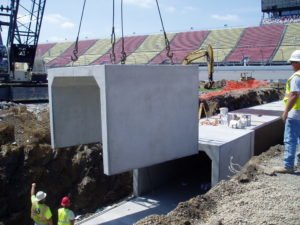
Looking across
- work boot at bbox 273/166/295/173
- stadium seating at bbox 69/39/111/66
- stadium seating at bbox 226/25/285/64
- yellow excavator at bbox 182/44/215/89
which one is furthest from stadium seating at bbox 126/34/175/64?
work boot at bbox 273/166/295/173

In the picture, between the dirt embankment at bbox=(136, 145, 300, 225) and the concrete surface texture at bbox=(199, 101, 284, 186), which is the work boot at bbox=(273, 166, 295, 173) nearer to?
the dirt embankment at bbox=(136, 145, 300, 225)

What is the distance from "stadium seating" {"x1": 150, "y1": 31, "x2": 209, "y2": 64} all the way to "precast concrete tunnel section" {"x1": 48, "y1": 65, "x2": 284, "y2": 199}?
39.8 meters

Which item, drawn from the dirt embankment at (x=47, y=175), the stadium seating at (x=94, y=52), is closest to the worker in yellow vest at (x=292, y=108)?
the dirt embankment at (x=47, y=175)

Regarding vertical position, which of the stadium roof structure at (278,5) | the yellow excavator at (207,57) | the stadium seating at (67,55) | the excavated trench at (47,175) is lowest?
the excavated trench at (47,175)

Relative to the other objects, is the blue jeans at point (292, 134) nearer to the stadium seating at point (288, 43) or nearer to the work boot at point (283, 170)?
the work boot at point (283, 170)

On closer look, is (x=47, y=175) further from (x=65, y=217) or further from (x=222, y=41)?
(x=222, y=41)

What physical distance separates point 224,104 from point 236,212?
13371 millimetres

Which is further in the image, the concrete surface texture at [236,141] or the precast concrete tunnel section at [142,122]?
the concrete surface texture at [236,141]

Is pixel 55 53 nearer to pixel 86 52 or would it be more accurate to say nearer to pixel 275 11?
pixel 86 52

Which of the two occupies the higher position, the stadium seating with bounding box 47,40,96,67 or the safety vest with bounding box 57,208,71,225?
the stadium seating with bounding box 47,40,96,67

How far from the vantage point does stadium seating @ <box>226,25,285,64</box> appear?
43906mm

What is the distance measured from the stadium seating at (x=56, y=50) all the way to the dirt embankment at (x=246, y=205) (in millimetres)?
61024

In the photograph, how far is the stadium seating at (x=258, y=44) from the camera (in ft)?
144

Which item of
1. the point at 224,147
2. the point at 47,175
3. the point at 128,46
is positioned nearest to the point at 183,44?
the point at 128,46
